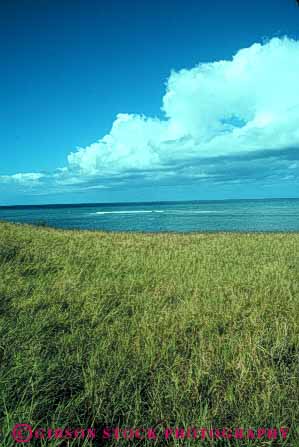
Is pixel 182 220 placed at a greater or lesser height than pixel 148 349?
greater

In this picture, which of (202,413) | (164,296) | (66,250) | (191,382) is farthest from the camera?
(66,250)

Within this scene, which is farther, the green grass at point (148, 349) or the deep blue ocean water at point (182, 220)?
the deep blue ocean water at point (182, 220)

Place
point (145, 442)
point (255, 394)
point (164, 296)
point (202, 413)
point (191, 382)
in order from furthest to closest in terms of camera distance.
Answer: point (164, 296), point (191, 382), point (255, 394), point (202, 413), point (145, 442)

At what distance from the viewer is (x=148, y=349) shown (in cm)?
383

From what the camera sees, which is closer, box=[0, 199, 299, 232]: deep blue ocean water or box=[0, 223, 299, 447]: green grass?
box=[0, 223, 299, 447]: green grass

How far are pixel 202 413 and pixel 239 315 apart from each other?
2.67 m

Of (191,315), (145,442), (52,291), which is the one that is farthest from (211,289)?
(145,442)

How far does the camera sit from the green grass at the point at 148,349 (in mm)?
2740

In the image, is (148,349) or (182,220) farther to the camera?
(182,220)

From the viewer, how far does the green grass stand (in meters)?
2.74

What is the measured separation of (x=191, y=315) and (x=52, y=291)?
9.51ft

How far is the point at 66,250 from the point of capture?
10.8 m

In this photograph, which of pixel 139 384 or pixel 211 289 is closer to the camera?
pixel 139 384

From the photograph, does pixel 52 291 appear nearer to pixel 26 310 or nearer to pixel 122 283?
pixel 26 310
